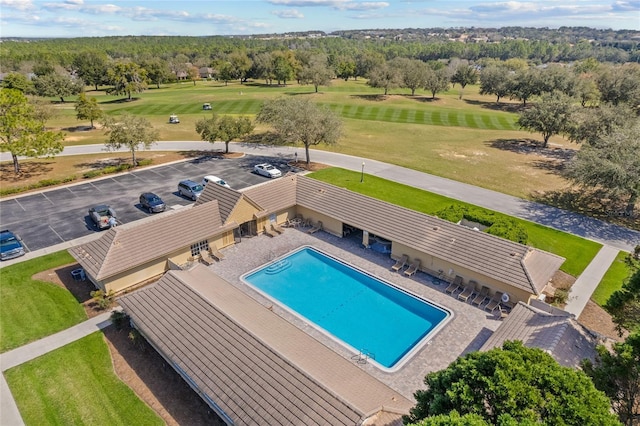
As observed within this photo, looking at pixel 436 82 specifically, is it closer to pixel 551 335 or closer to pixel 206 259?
pixel 206 259

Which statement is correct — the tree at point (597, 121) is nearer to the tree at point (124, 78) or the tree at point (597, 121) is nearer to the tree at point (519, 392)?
the tree at point (519, 392)

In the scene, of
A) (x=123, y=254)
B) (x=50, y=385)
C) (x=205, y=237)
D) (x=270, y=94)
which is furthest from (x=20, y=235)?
(x=270, y=94)

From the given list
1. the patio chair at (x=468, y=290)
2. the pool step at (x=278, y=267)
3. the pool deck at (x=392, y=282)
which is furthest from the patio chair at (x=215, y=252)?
the patio chair at (x=468, y=290)

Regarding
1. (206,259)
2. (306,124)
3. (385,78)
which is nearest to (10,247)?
(206,259)

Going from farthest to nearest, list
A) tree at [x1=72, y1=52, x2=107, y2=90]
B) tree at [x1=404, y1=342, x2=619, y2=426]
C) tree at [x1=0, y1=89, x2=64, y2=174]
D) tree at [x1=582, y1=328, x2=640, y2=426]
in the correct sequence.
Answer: tree at [x1=72, y1=52, x2=107, y2=90] → tree at [x1=0, y1=89, x2=64, y2=174] → tree at [x1=582, y1=328, x2=640, y2=426] → tree at [x1=404, y1=342, x2=619, y2=426]

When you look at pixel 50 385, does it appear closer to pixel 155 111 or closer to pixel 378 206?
pixel 378 206

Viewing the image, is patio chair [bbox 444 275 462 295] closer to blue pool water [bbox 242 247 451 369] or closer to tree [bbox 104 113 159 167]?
blue pool water [bbox 242 247 451 369]

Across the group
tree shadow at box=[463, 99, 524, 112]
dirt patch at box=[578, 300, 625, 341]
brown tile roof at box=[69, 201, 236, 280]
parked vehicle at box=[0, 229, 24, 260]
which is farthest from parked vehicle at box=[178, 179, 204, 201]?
tree shadow at box=[463, 99, 524, 112]
